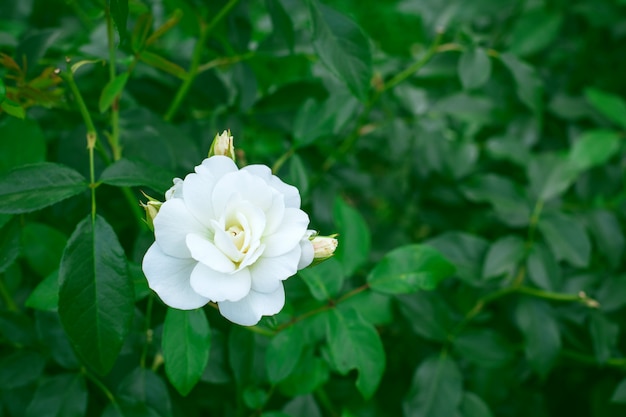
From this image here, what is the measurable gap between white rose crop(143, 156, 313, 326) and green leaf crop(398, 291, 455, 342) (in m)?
0.54

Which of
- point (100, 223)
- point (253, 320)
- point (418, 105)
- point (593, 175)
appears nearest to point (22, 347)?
point (100, 223)

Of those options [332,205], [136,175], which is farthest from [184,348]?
[332,205]

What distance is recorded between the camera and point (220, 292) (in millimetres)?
597

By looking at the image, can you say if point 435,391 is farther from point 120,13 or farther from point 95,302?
point 120,13

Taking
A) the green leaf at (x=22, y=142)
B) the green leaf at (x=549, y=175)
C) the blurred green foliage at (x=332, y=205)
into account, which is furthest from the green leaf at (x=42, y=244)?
the green leaf at (x=549, y=175)

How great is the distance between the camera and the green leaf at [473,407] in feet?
3.69

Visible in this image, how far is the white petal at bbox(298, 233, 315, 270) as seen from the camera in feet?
2.13

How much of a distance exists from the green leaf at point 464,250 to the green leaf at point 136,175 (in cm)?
62

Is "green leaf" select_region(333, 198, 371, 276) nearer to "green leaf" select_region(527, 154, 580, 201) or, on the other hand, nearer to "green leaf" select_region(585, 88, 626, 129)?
"green leaf" select_region(527, 154, 580, 201)

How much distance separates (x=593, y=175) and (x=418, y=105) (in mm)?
507

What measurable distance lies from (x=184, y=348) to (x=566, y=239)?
839 millimetres

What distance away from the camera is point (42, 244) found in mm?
962

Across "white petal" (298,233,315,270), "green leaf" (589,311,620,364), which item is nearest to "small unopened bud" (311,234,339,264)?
"white petal" (298,233,315,270)

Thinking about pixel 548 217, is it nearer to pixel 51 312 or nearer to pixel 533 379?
pixel 533 379
